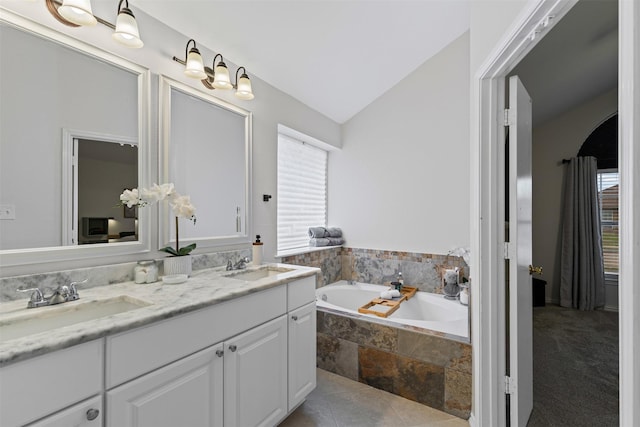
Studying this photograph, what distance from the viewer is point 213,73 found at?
197 cm

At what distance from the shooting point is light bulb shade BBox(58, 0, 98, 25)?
124 cm

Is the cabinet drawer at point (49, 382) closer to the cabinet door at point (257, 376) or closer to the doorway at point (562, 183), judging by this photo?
the cabinet door at point (257, 376)

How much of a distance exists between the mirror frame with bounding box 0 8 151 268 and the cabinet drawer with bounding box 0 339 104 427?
0.63 metres

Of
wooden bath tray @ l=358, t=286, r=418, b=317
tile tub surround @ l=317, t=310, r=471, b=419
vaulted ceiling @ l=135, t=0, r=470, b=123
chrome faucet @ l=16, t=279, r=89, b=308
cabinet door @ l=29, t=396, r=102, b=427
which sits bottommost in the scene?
tile tub surround @ l=317, t=310, r=471, b=419

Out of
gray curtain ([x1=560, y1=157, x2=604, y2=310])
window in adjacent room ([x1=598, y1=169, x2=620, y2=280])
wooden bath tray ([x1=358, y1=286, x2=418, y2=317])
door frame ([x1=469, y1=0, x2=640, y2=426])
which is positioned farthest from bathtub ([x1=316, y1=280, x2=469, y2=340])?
window in adjacent room ([x1=598, y1=169, x2=620, y2=280])

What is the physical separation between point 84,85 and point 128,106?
0.20 meters

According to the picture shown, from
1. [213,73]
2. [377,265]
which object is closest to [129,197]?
[213,73]

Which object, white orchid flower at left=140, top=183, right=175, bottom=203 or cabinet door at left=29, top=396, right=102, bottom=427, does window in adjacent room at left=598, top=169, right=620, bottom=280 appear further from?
cabinet door at left=29, top=396, right=102, bottom=427

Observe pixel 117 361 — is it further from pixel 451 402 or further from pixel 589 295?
pixel 589 295

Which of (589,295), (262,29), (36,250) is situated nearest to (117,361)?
(36,250)

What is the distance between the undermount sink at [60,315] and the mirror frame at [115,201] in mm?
245

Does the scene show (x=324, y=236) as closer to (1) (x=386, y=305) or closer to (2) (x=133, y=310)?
(1) (x=386, y=305)

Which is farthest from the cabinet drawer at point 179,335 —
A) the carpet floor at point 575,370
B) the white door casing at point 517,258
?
the carpet floor at point 575,370

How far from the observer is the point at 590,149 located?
403cm
